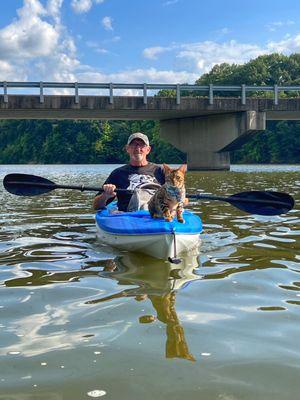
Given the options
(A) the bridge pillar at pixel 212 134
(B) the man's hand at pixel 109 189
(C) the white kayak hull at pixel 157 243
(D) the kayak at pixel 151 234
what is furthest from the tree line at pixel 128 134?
(C) the white kayak hull at pixel 157 243

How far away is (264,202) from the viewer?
6.97 meters

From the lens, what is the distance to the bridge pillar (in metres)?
31.5

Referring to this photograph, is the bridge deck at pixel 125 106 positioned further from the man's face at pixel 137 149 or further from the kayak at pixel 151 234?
the kayak at pixel 151 234

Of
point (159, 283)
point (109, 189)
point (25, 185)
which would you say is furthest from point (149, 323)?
point (25, 185)

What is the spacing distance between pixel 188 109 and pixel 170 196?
83.5 ft

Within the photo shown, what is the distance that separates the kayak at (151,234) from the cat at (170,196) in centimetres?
9

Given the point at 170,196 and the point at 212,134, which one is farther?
the point at 212,134

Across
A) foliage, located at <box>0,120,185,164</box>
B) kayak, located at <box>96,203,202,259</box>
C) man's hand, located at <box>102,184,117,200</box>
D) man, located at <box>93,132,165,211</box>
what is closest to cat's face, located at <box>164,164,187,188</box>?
kayak, located at <box>96,203,202,259</box>

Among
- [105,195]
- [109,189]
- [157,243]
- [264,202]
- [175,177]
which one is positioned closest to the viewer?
[175,177]

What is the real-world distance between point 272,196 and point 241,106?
2504cm

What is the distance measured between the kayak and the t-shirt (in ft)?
1.72

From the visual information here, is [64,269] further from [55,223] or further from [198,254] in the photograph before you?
[55,223]

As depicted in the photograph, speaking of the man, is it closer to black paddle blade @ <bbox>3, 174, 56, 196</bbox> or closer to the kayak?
the kayak

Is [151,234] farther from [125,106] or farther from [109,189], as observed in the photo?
[125,106]
